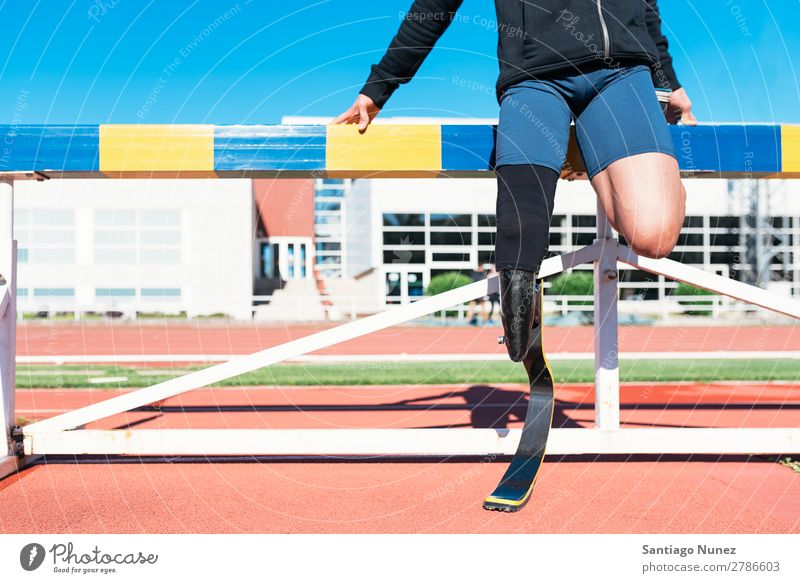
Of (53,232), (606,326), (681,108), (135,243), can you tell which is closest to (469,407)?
(606,326)

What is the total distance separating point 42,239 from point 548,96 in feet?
91.3

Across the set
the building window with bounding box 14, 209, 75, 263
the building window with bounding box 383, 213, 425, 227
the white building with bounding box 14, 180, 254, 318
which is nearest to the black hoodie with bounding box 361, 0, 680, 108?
the building window with bounding box 383, 213, 425, 227

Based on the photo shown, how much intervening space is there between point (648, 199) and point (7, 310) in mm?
2233

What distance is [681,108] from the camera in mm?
A: 2283

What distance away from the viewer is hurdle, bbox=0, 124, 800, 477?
7.72 ft

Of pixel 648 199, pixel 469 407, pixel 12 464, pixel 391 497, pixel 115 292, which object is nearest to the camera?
pixel 648 199

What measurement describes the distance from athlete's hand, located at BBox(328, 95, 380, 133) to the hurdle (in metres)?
0.05

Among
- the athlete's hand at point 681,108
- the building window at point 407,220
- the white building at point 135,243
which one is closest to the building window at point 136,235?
the white building at point 135,243

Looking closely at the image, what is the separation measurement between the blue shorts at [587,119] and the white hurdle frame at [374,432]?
0.49 meters

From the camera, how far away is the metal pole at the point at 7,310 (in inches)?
92.7

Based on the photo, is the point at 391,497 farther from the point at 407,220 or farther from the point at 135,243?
the point at 135,243

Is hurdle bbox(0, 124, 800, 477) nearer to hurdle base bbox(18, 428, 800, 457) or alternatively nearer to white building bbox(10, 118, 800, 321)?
hurdle base bbox(18, 428, 800, 457)

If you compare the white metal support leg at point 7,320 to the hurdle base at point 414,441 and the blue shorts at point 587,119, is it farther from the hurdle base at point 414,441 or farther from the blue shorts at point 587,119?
the blue shorts at point 587,119
